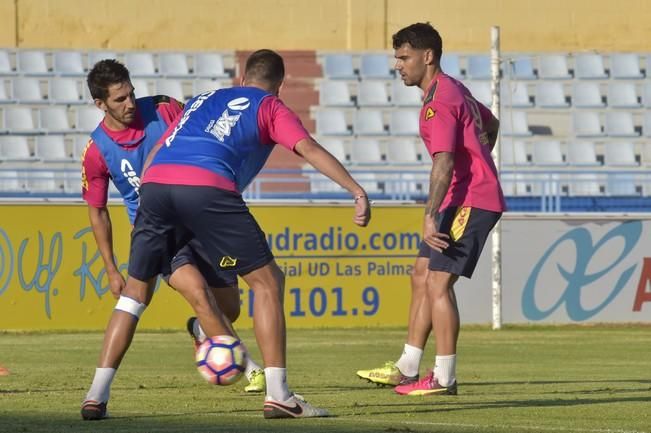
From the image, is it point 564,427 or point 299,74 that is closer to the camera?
point 564,427

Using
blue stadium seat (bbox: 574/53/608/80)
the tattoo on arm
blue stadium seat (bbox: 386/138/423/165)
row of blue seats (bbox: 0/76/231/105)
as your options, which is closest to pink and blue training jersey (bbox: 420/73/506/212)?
the tattoo on arm

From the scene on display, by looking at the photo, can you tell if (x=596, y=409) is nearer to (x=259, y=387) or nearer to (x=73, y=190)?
(x=259, y=387)

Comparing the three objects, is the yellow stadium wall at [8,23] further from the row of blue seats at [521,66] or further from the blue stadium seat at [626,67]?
the blue stadium seat at [626,67]

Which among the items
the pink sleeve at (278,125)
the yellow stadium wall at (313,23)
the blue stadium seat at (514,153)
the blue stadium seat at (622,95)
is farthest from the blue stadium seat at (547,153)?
the pink sleeve at (278,125)

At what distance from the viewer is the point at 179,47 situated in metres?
29.6

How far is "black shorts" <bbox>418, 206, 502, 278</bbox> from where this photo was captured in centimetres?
881

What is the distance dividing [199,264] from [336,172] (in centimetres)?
Result: 241

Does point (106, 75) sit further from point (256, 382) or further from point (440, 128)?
point (256, 382)

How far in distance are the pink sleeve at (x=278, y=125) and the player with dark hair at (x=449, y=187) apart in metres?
1.65

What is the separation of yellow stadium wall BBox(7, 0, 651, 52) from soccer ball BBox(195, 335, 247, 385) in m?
22.2

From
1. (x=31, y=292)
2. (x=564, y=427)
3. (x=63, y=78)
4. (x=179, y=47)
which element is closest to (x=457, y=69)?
(x=179, y=47)

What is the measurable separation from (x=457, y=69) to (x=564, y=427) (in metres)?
22.0

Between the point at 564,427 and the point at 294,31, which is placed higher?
the point at 294,31

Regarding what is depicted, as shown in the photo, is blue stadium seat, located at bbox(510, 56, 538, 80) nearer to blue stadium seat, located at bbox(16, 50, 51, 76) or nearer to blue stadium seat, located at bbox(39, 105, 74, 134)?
blue stadium seat, located at bbox(39, 105, 74, 134)
